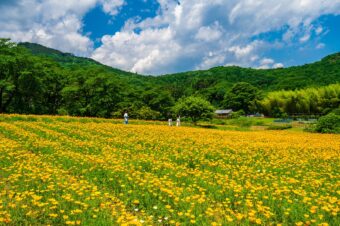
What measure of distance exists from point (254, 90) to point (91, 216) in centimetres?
12217

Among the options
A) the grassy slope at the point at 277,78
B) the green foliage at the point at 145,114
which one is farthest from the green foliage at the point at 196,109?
the grassy slope at the point at 277,78

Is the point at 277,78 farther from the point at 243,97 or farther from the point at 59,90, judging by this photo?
the point at 59,90

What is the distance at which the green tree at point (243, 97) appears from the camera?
11975 centimetres

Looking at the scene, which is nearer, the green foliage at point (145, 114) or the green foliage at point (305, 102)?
the green foliage at point (145, 114)

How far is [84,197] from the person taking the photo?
650 cm

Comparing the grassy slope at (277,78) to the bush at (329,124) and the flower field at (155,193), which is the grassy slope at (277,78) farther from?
the flower field at (155,193)

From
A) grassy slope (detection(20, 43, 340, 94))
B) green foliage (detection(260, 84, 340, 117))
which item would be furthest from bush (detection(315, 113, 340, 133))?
grassy slope (detection(20, 43, 340, 94))

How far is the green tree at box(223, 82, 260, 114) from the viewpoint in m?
120

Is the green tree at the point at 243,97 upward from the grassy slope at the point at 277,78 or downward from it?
downward

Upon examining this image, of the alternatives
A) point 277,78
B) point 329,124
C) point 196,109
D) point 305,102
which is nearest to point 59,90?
point 196,109

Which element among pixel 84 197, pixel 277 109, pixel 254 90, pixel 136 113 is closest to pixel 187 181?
pixel 84 197

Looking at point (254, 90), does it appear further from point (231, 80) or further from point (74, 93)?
point (74, 93)

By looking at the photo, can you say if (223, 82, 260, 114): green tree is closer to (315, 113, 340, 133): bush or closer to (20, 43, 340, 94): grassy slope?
(20, 43, 340, 94): grassy slope

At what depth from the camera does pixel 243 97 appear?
12119 cm
